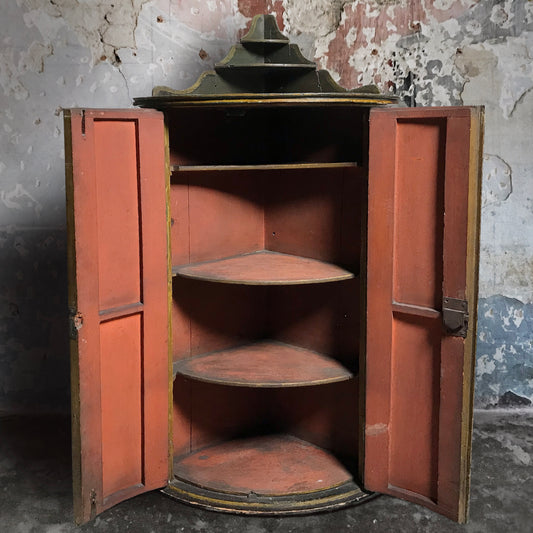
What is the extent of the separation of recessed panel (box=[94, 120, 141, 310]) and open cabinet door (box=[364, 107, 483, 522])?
97cm

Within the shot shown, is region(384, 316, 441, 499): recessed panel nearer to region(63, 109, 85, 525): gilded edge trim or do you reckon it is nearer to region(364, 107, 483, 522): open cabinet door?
region(364, 107, 483, 522): open cabinet door

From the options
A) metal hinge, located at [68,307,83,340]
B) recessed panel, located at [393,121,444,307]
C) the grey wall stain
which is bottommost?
the grey wall stain

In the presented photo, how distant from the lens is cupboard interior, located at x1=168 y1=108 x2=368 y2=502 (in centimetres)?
333

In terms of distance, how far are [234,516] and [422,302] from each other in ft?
3.95

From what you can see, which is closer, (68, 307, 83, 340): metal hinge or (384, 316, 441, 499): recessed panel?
(68, 307, 83, 340): metal hinge

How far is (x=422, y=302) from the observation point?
3020 mm

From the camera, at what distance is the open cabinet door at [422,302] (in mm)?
2854

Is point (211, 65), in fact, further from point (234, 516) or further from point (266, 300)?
point (234, 516)

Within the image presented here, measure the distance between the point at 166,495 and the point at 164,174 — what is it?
141cm

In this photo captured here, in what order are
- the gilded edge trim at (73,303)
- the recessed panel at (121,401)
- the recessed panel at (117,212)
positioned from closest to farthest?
1. the gilded edge trim at (73,303)
2. the recessed panel at (117,212)
3. the recessed panel at (121,401)

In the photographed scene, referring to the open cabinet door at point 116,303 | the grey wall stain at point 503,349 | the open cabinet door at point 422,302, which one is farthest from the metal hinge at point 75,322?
the grey wall stain at point 503,349

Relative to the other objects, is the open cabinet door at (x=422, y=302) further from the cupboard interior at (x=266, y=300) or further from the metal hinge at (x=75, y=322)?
the metal hinge at (x=75, y=322)

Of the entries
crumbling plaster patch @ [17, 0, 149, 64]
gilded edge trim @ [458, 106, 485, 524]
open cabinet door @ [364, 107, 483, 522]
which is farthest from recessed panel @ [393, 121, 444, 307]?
crumbling plaster patch @ [17, 0, 149, 64]

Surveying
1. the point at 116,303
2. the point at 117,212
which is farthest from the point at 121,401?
the point at 117,212
